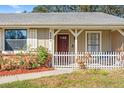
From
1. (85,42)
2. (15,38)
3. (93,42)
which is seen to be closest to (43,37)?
(15,38)

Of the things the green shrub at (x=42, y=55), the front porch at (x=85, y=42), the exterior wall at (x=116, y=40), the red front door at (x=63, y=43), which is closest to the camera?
the green shrub at (x=42, y=55)

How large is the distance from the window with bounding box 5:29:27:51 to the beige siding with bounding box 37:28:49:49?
100 cm

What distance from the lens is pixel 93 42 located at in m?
22.4

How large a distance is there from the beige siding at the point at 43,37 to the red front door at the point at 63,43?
201 cm

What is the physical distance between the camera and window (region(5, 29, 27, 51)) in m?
21.4

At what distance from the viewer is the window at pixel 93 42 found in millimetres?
22406

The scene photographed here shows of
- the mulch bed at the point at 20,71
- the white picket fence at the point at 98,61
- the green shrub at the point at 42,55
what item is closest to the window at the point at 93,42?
the white picket fence at the point at 98,61

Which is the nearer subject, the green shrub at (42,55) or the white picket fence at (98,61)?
the green shrub at (42,55)

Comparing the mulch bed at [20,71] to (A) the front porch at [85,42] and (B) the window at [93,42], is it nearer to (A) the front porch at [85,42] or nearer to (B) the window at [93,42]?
(A) the front porch at [85,42]

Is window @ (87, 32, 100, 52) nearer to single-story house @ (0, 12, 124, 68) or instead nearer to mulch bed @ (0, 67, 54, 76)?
single-story house @ (0, 12, 124, 68)

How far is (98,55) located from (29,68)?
4.44m
